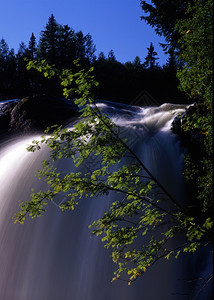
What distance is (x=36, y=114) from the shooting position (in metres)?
13.9

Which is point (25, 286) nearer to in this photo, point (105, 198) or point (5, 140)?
point (105, 198)

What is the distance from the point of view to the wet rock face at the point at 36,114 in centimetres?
1369

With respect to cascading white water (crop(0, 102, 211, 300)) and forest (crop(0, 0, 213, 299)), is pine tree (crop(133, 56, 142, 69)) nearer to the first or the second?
forest (crop(0, 0, 213, 299))

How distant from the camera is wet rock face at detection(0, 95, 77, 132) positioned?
13.7 metres

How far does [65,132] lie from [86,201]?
Result: 511 cm

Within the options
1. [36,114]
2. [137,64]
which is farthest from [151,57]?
[36,114]

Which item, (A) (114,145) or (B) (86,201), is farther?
(B) (86,201)

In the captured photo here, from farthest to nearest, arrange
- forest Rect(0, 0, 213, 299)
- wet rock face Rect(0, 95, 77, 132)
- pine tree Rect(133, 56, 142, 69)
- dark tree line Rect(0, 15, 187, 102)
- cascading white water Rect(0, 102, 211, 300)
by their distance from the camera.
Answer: pine tree Rect(133, 56, 142, 69) → dark tree line Rect(0, 15, 187, 102) → wet rock face Rect(0, 95, 77, 132) → cascading white water Rect(0, 102, 211, 300) → forest Rect(0, 0, 213, 299)

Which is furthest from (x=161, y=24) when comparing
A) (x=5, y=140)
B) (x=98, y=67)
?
(x=98, y=67)

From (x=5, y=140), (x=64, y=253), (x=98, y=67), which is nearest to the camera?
(x=64, y=253)

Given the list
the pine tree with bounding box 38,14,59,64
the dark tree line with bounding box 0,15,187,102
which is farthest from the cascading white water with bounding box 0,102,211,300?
the pine tree with bounding box 38,14,59,64

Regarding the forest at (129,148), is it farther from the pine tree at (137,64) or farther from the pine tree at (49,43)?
the pine tree at (137,64)

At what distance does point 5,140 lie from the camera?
1298 cm

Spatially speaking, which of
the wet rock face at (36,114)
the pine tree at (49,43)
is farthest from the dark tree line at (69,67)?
the wet rock face at (36,114)
